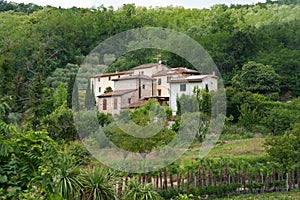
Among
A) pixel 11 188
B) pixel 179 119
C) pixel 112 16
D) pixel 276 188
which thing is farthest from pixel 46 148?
pixel 112 16

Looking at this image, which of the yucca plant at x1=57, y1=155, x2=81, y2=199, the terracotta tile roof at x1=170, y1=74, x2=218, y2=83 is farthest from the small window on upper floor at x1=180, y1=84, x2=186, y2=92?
the yucca plant at x1=57, y1=155, x2=81, y2=199

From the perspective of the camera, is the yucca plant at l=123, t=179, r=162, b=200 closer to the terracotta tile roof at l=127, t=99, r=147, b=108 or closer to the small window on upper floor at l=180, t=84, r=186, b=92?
the terracotta tile roof at l=127, t=99, r=147, b=108

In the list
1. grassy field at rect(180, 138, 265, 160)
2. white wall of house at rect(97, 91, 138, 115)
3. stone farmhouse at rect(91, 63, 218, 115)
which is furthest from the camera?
stone farmhouse at rect(91, 63, 218, 115)

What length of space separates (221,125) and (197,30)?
2167 centimetres

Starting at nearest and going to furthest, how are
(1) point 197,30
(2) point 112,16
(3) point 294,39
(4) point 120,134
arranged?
(4) point 120,134
(3) point 294,39
(1) point 197,30
(2) point 112,16

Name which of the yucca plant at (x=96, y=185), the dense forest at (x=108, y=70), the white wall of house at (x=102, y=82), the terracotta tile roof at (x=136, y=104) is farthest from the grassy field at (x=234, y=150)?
the yucca plant at (x=96, y=185)

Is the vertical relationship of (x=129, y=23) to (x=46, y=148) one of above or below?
above

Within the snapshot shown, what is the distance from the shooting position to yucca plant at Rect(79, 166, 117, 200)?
24.2 feet

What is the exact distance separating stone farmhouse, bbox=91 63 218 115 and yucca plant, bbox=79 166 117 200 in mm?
13678

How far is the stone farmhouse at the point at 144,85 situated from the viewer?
22547 millimetres

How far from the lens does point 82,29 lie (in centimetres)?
4328

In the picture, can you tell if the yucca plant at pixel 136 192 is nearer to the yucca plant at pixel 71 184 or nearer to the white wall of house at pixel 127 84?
the yucca plant at pixel 71 184

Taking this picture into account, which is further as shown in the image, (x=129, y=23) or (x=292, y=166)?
(x=129, y=23)

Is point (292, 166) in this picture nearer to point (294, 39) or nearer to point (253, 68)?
point (253, 68)
